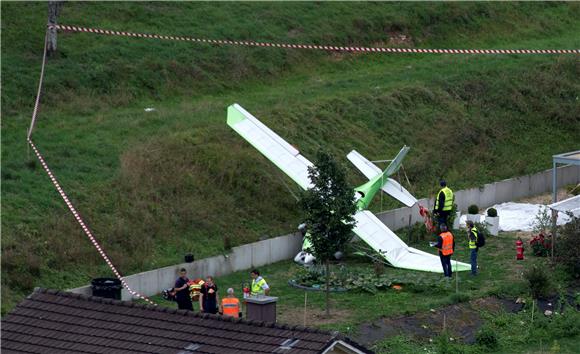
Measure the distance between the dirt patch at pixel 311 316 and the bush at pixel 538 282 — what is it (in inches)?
166

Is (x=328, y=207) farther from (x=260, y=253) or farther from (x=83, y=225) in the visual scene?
(x=83, y=225)

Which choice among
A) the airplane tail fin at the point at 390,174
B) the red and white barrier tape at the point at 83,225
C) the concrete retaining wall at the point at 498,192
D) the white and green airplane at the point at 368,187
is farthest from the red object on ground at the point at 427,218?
the red and white barrier tape at the point at 83,225

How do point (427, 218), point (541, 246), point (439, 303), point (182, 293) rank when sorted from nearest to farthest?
point (182, 293) → point (439, 303) → point (541, 246) → point (427, 218)

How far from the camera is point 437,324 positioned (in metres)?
25.2

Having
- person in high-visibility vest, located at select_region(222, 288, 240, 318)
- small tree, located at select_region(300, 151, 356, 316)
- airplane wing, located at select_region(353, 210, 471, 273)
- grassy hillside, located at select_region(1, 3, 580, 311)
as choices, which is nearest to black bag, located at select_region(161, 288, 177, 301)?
grassy hillside, located at select_region(1, 3, 580, 311)

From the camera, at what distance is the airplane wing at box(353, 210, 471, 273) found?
98.2 feet

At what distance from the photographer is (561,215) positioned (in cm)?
3459

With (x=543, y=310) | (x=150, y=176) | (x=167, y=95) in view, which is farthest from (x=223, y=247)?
(x=167, y=95)

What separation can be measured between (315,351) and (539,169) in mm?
27996

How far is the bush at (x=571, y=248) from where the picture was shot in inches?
1134

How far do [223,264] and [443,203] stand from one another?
6.17 metres

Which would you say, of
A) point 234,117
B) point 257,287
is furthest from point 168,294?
point 234,117

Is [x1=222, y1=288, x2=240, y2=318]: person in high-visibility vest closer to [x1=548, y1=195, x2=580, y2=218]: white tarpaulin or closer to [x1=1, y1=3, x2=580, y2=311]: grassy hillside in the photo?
[x1=1, y1=3, x2=580, y2=311]: grassy hillside

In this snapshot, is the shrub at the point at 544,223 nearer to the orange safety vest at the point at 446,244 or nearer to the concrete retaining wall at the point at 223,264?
the orange safety vest at the point at 446,244
